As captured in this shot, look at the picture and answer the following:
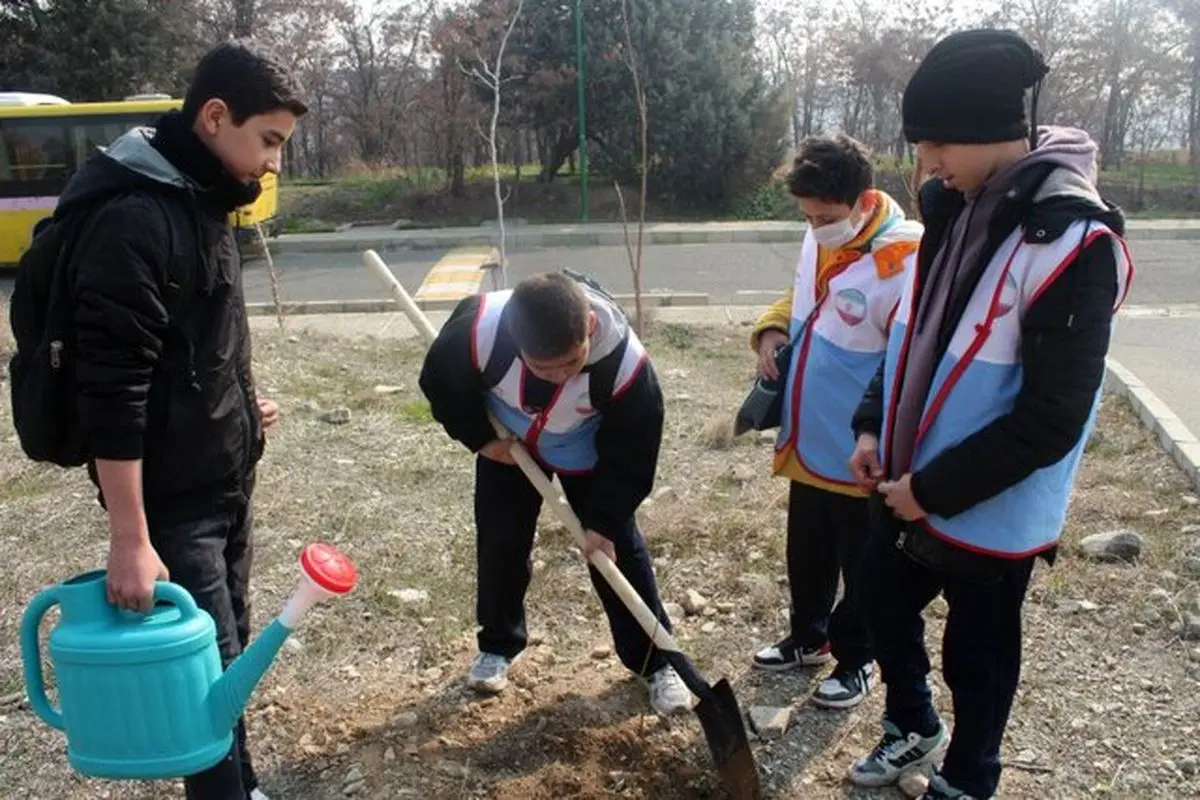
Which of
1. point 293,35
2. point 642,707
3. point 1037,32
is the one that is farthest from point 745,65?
point 642,707

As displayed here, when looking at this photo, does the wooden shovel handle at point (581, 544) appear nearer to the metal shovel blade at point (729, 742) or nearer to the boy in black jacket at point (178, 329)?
the metal shovel blade at point (729, 742)

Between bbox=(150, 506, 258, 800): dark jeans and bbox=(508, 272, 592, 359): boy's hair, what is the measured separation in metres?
0.68

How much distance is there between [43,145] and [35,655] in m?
12.7

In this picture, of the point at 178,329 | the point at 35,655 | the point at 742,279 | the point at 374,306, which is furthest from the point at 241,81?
the point at 742,279

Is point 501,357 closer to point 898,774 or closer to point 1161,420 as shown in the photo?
point 898,774

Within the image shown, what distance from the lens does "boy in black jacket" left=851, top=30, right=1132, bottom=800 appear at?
178cm

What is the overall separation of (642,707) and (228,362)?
149 cm

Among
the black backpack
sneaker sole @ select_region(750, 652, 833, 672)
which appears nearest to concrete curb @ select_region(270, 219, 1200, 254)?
sneaker sole @ select_region(750, 652, 833, 672)

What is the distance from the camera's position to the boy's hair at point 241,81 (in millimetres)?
1795

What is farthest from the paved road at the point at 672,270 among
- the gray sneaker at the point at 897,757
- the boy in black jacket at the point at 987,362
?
the boy in black jacket at the point at 987,362

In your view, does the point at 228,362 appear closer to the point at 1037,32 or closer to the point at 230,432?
the point at 230,432

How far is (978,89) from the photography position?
1.81 m

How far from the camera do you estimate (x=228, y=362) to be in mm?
1921

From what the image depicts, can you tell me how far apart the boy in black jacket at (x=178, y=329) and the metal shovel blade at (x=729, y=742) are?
106 centimetres
